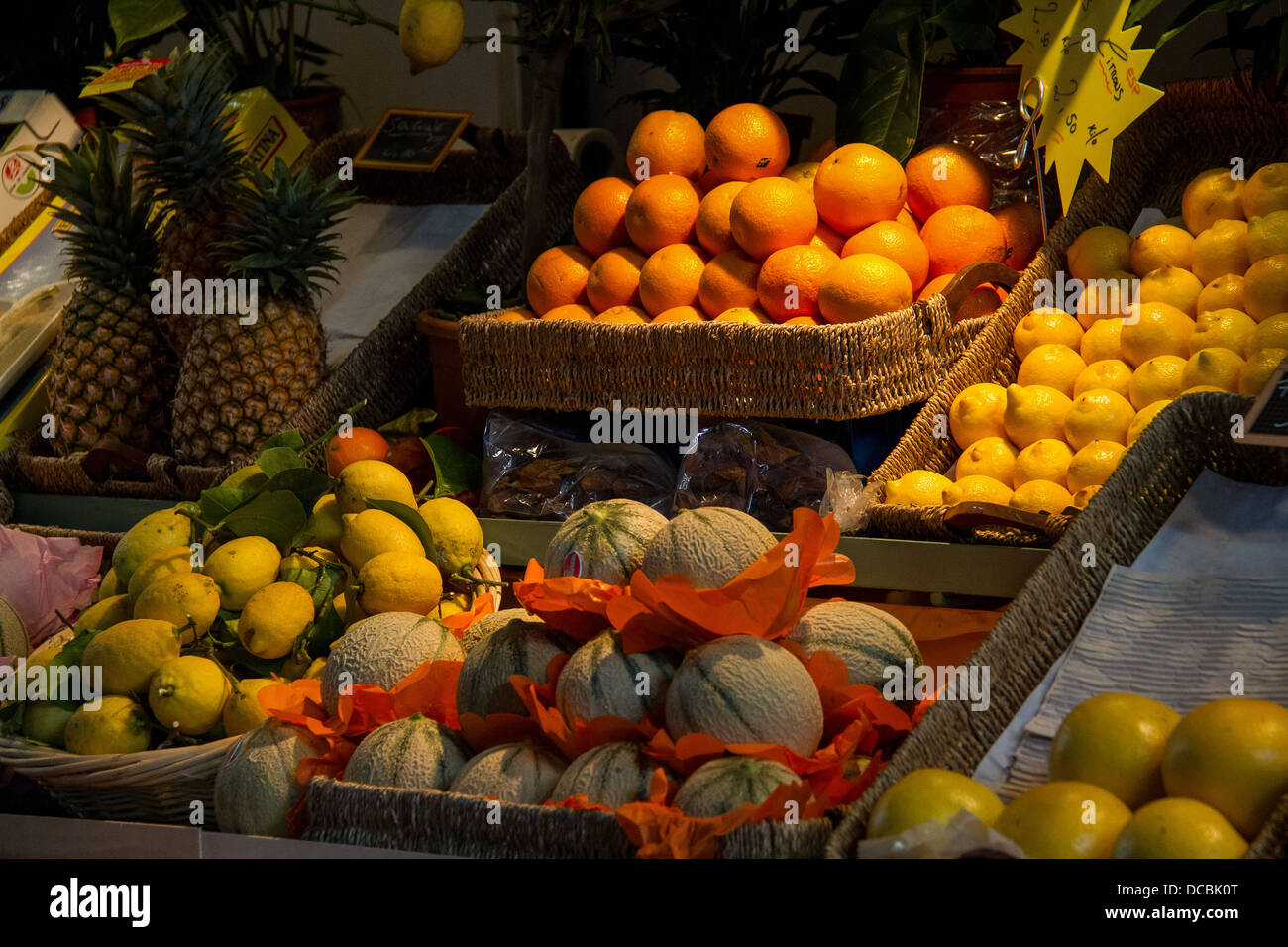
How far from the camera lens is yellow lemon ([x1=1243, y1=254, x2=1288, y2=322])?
201 cm

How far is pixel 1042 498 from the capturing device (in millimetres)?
1952

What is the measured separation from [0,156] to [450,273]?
163 cm

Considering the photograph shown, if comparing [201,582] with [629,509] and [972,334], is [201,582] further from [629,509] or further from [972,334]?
[972,334]

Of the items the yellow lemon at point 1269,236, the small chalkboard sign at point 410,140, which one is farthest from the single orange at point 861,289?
the small chalkboard sign at point 410,140

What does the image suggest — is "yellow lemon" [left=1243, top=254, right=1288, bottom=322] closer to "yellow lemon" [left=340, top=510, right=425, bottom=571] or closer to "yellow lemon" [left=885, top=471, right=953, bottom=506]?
"yellow lemon" [left=885, top=471, right=953, bottom=506]

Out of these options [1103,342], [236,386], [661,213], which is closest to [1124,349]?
[1103,342]

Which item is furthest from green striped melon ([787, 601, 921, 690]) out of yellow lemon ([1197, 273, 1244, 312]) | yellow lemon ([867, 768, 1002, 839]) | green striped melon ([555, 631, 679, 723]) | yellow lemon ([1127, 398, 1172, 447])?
yellow lemon ([1197, 273, 1244, 312])

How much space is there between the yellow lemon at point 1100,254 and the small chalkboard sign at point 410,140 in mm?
1480

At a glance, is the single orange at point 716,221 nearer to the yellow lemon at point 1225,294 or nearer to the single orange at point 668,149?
the single orange at point 668,149

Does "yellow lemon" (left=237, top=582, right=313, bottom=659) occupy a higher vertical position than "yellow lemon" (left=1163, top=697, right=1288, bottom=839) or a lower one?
higher

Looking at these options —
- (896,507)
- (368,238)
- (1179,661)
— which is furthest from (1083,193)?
(368,238)

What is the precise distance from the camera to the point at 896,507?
77.4 inches

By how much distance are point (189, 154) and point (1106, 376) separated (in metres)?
1.84

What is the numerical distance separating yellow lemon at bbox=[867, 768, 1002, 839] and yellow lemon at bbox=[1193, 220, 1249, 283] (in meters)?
1.35
